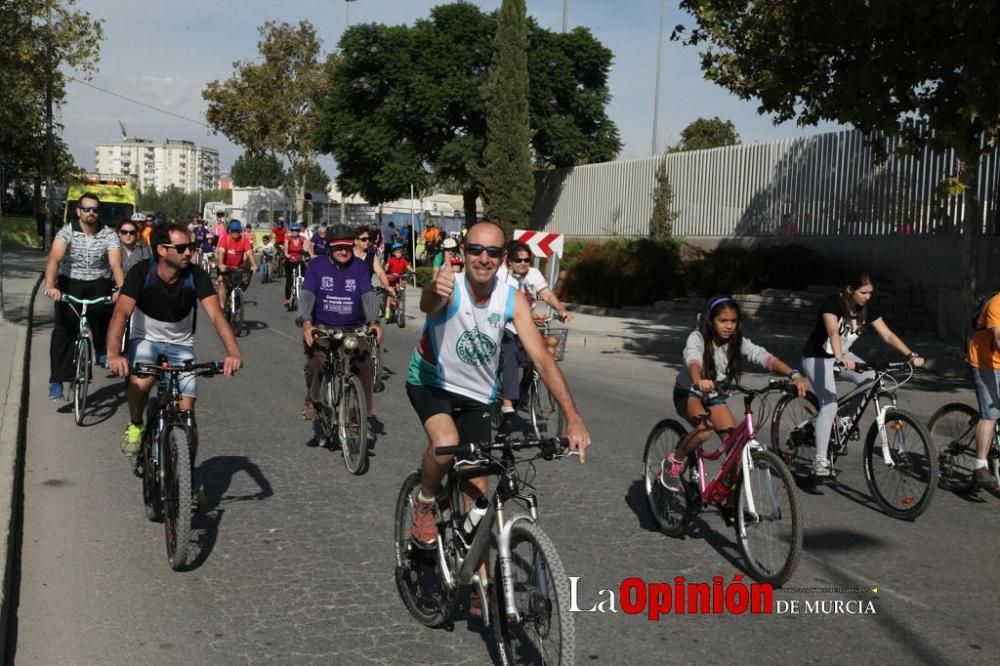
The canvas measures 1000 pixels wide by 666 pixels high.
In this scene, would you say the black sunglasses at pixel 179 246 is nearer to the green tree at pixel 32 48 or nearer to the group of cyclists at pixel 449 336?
the group of cyclists at pixel 449 336

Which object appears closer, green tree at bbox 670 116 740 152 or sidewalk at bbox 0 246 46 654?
sidewalk at bbox 0 246 46 654

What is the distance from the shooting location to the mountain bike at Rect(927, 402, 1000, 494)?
7.73 metres

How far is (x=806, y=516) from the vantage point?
7.08 meters

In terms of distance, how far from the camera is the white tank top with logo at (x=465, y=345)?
4.71 metres

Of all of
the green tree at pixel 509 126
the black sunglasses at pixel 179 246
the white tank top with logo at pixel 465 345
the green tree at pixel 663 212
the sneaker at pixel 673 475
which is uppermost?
the green tree at pixel 509 126

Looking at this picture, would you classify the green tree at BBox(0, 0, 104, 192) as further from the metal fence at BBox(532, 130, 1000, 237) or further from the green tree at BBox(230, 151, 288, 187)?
the green tree at BBox(230, 151, 288, 187)

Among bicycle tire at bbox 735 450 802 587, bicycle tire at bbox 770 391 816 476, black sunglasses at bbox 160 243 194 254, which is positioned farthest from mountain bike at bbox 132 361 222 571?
bicycle tire at bbox 770 391 816 476

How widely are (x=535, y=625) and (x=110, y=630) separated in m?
2.12

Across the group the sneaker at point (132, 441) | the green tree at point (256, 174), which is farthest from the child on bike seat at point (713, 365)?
the green tree at point (256, 174)

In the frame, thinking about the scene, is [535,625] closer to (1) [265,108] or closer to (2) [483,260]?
(2) [483,260]

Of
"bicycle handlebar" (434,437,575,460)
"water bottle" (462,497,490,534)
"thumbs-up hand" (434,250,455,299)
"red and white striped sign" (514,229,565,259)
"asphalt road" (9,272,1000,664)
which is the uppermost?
"red and white striped sign" (514,229,565,259)

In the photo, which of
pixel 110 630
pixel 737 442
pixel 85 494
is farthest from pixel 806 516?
pixel 85 494

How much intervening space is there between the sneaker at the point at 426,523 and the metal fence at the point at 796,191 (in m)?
13.5

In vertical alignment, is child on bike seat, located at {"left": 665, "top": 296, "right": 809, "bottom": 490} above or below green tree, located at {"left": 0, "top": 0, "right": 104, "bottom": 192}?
below
